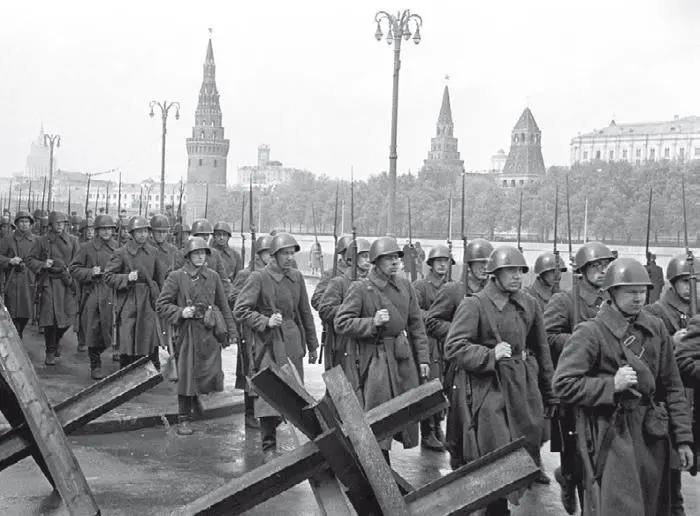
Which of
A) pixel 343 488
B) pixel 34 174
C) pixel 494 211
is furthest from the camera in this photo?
pixel 34 174

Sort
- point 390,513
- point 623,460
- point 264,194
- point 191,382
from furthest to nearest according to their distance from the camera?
point 264,194
point 191,382
point 623,460
point 390,513

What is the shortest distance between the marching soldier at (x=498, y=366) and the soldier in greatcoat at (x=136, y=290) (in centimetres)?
591

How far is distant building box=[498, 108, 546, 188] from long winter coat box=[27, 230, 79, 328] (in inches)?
3839

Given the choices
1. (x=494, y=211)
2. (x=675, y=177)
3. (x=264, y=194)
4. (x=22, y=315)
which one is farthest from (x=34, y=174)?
(x=22, y=315)

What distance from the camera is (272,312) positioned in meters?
9.53

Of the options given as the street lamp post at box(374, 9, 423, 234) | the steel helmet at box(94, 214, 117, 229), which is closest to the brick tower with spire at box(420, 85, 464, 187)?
the street lamp post at box(374, 9, 423, 234)

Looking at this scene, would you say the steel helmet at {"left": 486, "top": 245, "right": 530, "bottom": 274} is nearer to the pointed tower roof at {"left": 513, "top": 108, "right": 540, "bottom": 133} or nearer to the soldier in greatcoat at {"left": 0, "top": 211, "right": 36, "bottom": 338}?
the soldier in greatcoat at {"left": 0, "top": 211, "right": 36, "bottom": 338}

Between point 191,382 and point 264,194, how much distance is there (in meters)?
66.2

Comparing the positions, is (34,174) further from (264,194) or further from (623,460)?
(623,460)

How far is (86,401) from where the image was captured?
196 inches

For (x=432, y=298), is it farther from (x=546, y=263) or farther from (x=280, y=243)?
(x=280, y=243)

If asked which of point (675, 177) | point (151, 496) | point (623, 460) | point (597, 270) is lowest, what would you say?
point (151, 496)

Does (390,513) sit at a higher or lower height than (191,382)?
higher

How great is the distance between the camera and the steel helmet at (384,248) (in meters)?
8.50
